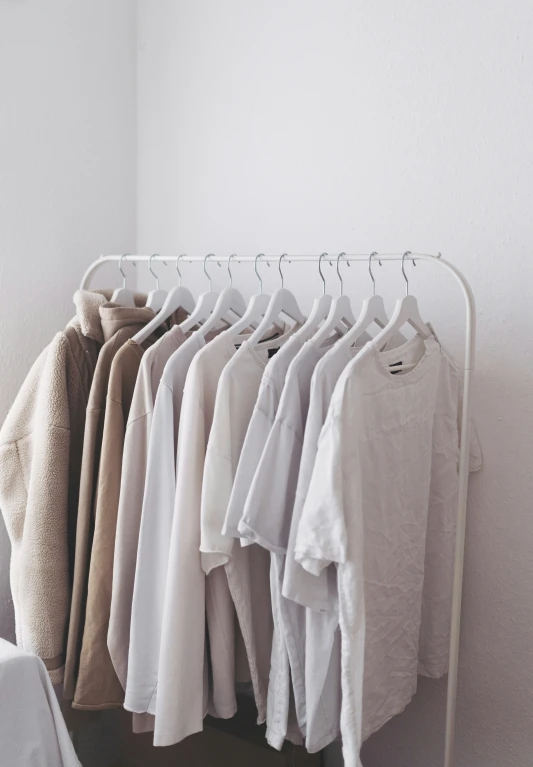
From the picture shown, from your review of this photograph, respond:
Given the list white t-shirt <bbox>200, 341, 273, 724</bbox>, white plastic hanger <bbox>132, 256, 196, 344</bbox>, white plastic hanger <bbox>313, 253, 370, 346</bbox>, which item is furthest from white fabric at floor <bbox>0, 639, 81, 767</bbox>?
white plastic hanger <bbox>313, 253, 370, 346</bbox>

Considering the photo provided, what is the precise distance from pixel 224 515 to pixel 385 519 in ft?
0.97

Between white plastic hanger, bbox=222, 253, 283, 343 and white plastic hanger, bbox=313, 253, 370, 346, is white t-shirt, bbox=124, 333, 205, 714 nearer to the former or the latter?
white plastic hanger, bbox=222, 253, 283, 343

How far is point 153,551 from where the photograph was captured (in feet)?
4.59

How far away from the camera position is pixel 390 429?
51.6 inches

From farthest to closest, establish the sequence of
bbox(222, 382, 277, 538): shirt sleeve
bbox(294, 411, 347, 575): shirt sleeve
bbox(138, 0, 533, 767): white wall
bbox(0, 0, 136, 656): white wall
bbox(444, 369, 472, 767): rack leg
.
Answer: bbox(0, 0, 136, 656): white wall
bbox(138, 0, 533, 767): white wall
bbox(444, 369, 472, 767): rack leg
bbox(222, 382, 277, 538): shirt sleeve
bbox(294, 411, 347, 575): shirt sleeve

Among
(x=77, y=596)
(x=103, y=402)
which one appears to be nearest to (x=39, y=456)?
(x=103, y=402)

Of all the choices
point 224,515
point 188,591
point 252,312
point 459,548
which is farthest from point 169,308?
point 459,548

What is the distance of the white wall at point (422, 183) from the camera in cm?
158

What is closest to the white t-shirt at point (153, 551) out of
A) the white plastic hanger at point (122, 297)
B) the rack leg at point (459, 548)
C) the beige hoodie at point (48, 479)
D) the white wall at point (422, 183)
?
the beige hoodie at point (48, 479)

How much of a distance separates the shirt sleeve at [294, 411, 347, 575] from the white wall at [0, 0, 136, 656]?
1006 millimetres

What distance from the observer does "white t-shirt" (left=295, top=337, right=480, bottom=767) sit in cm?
117

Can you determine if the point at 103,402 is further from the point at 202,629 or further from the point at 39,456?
the point at 202,629

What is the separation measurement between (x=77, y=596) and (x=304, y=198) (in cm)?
112

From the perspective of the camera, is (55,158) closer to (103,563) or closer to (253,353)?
(253,353)
